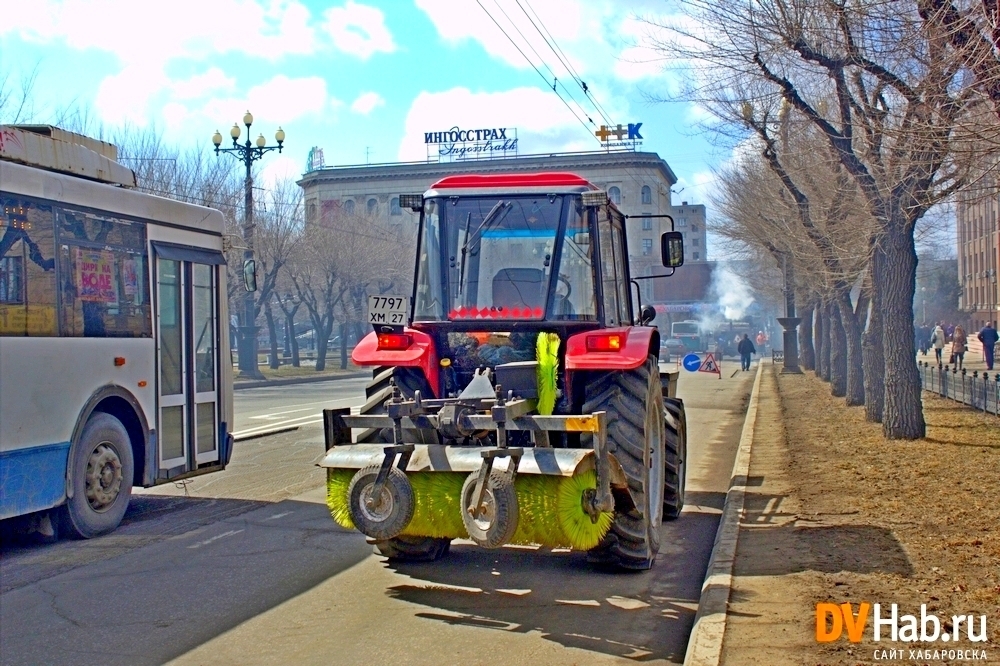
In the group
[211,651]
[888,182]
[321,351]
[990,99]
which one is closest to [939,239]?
[888,182]

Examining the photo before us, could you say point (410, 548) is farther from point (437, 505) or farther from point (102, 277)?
point (102, 277)

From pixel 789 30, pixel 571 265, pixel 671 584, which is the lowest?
pixel 671 584

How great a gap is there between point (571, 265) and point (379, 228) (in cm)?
4397

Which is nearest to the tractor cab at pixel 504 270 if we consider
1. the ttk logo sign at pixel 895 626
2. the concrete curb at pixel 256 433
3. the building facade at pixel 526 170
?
the ttk logo sign at pixel 895 626

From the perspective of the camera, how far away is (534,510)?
611cm

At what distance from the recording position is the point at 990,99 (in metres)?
8.16

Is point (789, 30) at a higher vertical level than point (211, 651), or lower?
higher

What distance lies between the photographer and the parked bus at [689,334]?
6525cm

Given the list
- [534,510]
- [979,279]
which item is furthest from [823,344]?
[979,279]

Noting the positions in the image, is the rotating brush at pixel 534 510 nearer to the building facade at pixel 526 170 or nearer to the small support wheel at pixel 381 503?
the small support wheel at pixel 381 503

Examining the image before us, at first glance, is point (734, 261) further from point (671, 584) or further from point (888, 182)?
point (671, 584)

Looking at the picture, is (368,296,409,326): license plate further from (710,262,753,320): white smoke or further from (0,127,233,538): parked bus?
(710,262,753,320): white smoke

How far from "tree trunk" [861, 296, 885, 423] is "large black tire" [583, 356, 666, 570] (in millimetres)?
10665

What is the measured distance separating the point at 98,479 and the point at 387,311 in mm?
3466
